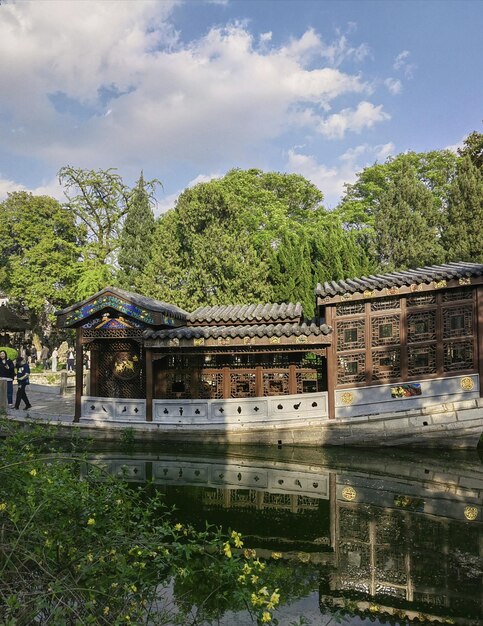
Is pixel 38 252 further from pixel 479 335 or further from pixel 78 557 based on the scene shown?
pixel 78 557

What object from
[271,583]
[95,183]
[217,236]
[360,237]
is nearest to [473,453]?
[271,583]

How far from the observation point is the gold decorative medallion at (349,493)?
23.9 ft

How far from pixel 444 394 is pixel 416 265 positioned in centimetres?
1278

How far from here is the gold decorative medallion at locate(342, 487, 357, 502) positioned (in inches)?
287

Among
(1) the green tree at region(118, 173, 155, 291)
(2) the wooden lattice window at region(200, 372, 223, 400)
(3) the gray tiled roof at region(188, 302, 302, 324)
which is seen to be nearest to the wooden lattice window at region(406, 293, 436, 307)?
(3) the gray tiled roof at region(188, 302, 302, 324)

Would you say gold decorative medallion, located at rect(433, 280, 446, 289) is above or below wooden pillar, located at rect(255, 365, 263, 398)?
above

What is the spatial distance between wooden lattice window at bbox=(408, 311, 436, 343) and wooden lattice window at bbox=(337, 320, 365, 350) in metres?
1.04

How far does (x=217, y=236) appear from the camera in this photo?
20969mm

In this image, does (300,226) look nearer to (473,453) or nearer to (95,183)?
(95,183)

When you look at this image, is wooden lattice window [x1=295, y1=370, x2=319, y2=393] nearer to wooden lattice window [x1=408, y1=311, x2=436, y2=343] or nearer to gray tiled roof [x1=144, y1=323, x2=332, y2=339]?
gray tiled roof [x1=144, y1=323, x2=332, y2=339]

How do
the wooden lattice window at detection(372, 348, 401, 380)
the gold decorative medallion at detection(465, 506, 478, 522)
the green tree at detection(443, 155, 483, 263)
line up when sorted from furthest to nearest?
the green tree at detection(443, 155, 483, 263)
the wooden lattice window at detection(372, 348, 401, 380)
the gold decorative medallion at detection(465, 506, 478, 522)

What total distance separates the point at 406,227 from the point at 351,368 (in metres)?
13.7

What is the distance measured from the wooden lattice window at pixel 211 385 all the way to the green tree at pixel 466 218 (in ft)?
48.5

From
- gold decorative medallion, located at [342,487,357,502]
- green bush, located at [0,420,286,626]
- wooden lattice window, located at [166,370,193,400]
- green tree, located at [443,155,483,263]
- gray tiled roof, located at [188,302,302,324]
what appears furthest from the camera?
green tree, located at [443,155,483,263]
